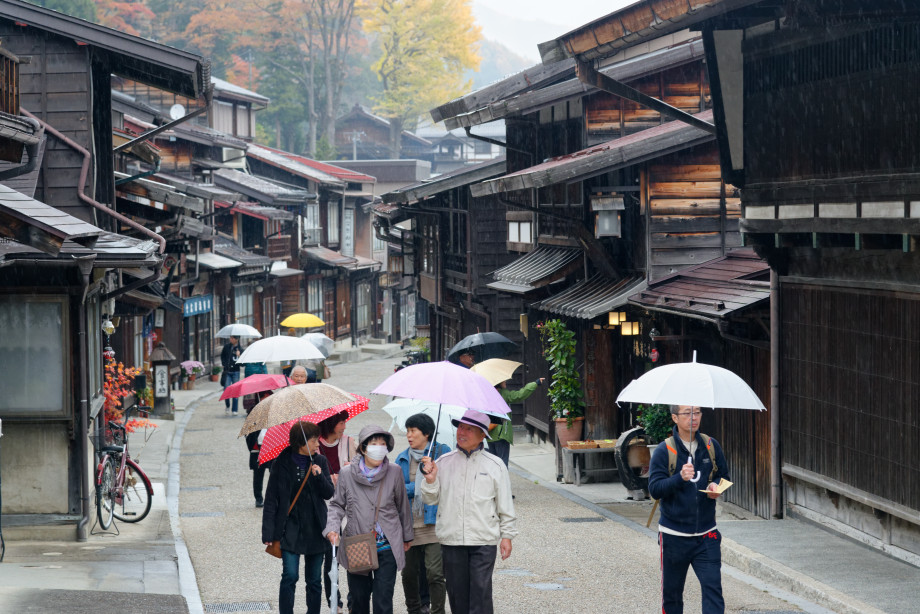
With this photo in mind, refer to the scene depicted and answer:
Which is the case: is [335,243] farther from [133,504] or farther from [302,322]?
[133,504]

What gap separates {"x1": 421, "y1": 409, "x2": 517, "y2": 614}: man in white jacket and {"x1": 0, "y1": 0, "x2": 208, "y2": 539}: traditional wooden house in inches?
156

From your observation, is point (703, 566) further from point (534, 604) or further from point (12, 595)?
point (12, 595)

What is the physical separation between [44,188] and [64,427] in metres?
3.16

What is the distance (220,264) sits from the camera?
3694cm

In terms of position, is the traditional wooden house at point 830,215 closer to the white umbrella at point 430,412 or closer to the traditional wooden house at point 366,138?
the white umbrella at point 430,412

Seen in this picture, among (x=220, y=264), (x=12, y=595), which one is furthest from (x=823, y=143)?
(x=220, y=264)

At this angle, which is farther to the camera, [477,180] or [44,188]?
[477,180]

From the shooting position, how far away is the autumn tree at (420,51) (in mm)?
69812

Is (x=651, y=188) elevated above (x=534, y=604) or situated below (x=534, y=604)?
above

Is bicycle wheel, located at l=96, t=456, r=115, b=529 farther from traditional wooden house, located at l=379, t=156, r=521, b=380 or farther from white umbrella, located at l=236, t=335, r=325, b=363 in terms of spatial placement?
traditional wooden house, located at l=379, t=156, r=521, b=380

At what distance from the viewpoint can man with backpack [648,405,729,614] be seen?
8.15 metres

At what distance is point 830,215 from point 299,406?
5537 millimetres

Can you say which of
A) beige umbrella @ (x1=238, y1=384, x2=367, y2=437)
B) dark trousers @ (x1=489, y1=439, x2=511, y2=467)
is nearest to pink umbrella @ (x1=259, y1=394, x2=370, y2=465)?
beige umbrella @ (x1=238, y1=384, x2=367, y2=437)

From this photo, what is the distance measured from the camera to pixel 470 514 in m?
8.09
